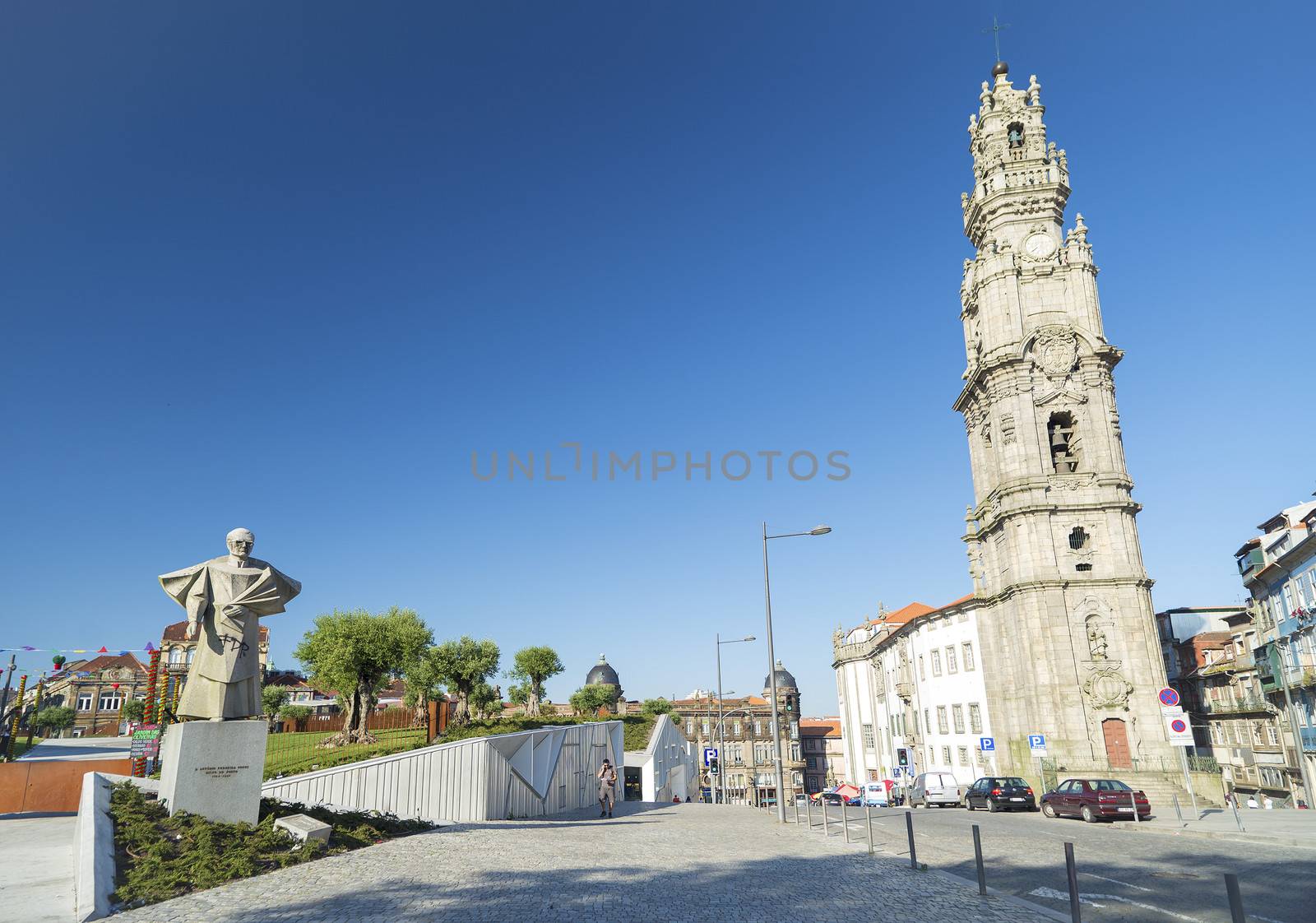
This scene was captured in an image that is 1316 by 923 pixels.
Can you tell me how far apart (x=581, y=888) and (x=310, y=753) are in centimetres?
2332

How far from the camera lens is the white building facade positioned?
5025cm

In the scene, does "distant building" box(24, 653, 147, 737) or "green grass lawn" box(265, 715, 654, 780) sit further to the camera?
"distant building" box(24, 653, 147, 737)

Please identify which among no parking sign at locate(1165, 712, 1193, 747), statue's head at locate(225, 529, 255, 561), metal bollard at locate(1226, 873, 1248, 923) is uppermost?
statue's head at locate(225, 529, 255, 561)

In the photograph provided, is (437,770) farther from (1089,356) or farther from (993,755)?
(1089,356)

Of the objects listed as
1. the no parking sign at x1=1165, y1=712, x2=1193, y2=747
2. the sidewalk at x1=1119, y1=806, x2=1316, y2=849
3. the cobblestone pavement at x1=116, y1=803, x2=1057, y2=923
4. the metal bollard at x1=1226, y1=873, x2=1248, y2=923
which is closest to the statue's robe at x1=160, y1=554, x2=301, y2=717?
the cobblestone pavement at x1=116, y1=803, x2=1057, y2=923

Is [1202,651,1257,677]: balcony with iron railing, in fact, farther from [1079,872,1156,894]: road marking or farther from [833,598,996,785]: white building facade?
[1079,872,1156,894]: road marking

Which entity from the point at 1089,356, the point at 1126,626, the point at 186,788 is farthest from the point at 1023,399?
the point at 186,788

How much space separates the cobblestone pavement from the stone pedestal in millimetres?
1731

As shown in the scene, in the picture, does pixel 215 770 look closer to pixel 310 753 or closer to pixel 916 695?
pixel 310 753

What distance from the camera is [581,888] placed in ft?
33.1

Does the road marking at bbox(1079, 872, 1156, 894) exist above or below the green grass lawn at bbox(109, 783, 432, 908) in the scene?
below

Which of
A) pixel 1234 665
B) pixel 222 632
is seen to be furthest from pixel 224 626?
pixel 1234 665

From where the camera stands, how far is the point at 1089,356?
45.4 m

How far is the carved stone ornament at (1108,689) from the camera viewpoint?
4044cm
